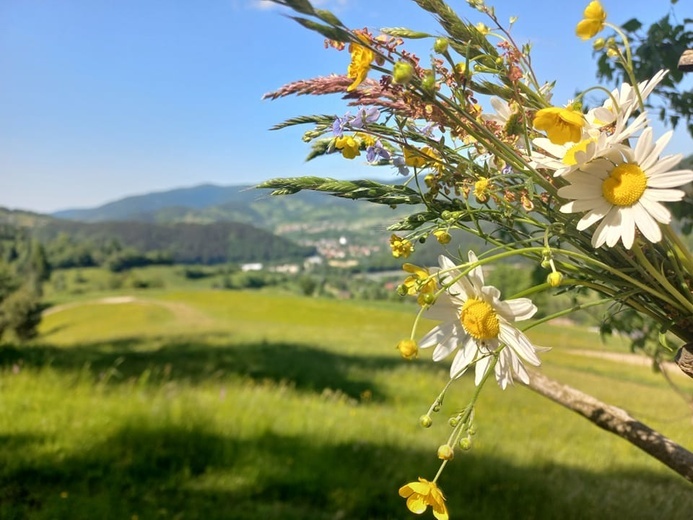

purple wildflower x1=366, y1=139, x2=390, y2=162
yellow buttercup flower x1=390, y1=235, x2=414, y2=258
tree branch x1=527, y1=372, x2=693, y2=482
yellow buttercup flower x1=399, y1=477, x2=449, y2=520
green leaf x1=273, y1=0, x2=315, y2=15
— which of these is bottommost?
tree branch x1=527, y1=372, x2=693, y2=482

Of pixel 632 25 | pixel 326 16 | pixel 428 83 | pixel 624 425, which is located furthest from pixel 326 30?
pixel 632 25

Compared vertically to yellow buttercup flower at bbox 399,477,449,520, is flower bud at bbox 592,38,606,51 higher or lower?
higher

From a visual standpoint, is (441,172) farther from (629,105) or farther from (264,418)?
(264,418)

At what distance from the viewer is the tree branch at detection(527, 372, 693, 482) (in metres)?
1.17

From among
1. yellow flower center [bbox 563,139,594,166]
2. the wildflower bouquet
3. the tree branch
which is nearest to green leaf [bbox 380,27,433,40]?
the wildflower bouquet

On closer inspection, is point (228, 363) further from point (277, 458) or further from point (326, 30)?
point (326, 30)

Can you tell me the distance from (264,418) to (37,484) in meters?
1.77

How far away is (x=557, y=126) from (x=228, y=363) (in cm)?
934

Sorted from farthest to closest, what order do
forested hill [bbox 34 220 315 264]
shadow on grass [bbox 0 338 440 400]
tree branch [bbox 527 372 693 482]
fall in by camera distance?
forested hill [bbox 34 220 315 264] → shadow on grass [bbox 0 338 440 400] → tree branch [bbox 527 372 693 482]

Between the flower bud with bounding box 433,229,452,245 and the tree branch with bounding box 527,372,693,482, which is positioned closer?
the flower bud with bounding box 433,229,452,245

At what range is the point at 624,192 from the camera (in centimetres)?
66

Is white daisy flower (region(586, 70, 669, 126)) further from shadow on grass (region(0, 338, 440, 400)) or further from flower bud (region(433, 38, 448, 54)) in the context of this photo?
shadow on grass (region(0, 338, 440, 400))

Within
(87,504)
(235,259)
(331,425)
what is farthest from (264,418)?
(235,259)

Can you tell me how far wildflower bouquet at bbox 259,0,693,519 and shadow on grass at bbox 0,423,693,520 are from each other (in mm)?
2398
